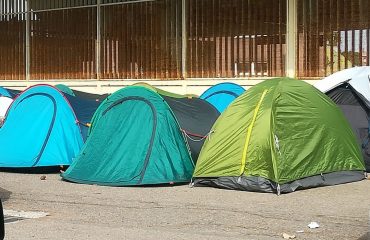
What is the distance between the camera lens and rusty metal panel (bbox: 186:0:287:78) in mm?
17719

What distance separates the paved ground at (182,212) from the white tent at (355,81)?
2217mm

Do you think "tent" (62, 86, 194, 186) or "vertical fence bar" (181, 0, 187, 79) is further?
"vertical fence bar" (181, 0, 187, 79)

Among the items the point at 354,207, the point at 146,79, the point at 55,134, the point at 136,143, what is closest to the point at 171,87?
the point at 146,79

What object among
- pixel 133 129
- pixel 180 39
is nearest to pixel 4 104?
pixel 180 39

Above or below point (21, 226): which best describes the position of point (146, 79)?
above

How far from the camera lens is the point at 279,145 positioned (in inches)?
416

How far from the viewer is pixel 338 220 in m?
8.27

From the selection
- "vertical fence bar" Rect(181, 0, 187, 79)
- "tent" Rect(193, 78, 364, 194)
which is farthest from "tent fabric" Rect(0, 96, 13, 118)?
"tent" Rect(193, 78, 364, 194)

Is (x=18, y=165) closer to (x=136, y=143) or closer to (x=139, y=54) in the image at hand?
(x=136, y=143)

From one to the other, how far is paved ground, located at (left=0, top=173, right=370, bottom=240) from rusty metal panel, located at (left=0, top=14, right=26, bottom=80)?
1277 cm

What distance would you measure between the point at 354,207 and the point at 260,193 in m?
1.70

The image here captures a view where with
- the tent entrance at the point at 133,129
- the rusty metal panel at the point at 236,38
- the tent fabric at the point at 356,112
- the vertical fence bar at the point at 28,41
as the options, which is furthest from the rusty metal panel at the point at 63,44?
the tent fabric at the point at 356,112

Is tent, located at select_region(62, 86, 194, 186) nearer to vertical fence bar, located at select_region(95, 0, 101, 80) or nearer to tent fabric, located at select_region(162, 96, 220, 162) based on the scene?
tent fabric, located at select_region(162, 96, 220, 162)

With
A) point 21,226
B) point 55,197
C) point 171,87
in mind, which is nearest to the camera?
point 21,226
